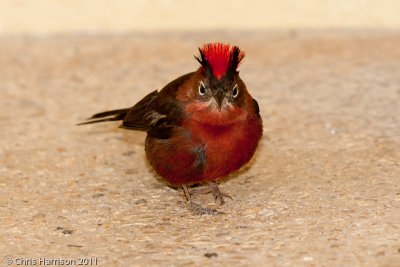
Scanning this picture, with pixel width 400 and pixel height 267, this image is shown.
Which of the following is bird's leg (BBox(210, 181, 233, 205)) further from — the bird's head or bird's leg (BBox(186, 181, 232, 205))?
the bird's head

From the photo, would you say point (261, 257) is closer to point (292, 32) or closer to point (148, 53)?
point (148, 53)

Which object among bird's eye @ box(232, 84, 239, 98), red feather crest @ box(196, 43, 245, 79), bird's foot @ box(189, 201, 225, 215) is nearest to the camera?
red feather crest @ box(196, 43, 245, 79)

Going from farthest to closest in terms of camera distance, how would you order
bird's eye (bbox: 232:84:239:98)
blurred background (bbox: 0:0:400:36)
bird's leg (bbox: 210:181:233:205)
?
blurred background (bbox: 0:0:400:36), bird's leg (bbox: 210:181:233:205), bird's eye (bbox: 232:84:239:98)

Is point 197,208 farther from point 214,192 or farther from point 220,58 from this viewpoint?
point 220,58

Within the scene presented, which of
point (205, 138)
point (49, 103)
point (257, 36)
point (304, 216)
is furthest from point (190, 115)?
point (257, 36)

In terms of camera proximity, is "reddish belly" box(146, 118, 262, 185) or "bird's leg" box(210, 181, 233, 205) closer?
"reddish belly" box(146, 118, 262, 185)

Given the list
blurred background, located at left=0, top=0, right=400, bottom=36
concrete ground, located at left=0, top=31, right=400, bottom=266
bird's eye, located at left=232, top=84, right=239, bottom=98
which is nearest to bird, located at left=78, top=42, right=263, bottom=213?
bird's eye, located at left=232, top=84, right=239, bottom=98
